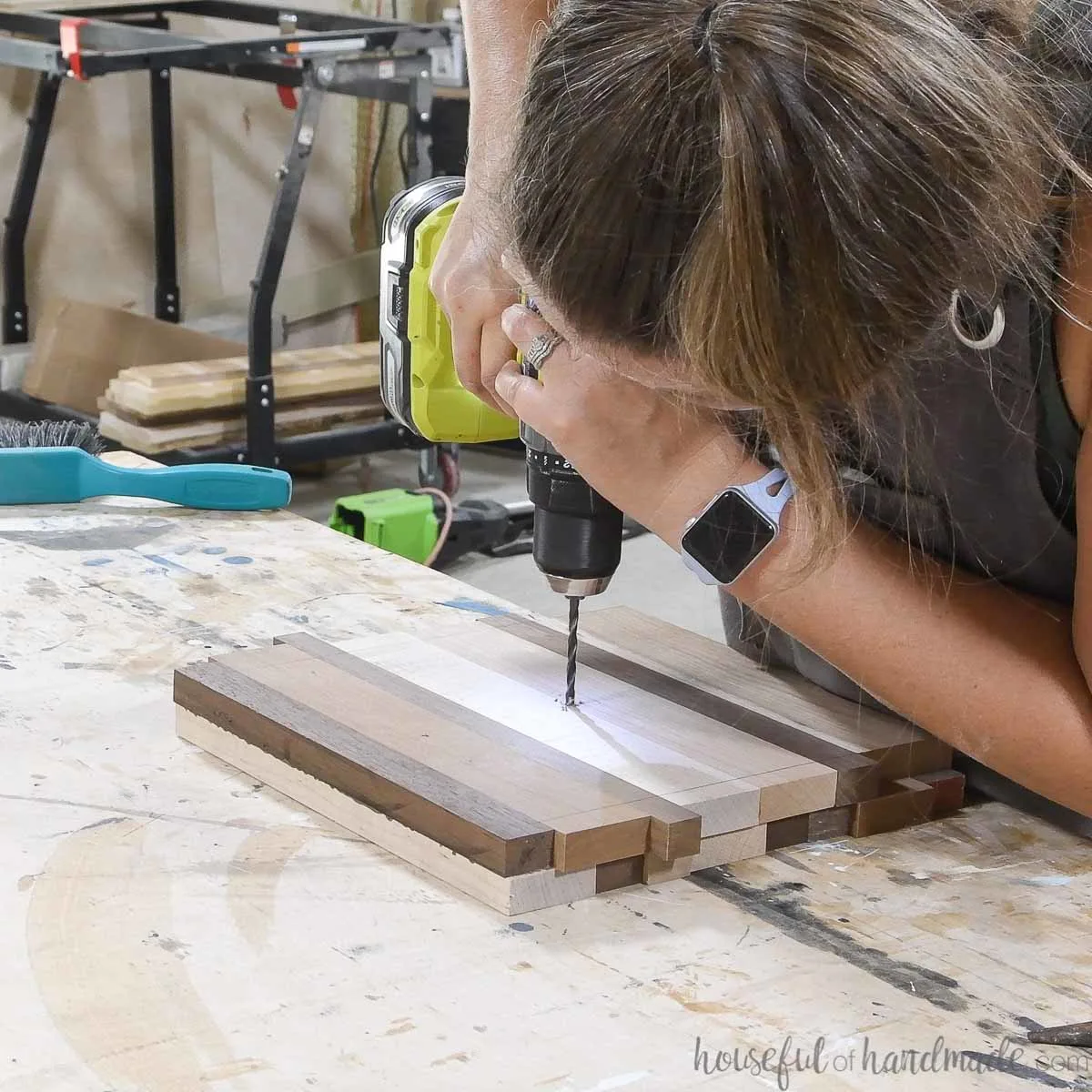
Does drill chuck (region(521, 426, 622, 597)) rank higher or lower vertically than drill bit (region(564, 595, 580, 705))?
higher

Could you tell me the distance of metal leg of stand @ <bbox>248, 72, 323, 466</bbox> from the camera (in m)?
3.31

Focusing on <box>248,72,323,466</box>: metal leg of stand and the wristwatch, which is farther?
<box>248,72,323,466</box>: metal leg of stand

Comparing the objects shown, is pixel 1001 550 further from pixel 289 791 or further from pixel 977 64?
pixel 289 791

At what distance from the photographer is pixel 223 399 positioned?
11.0ft

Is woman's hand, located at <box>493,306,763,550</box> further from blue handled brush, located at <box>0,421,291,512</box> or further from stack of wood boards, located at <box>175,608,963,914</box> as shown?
blue handled brush, located at <box>0,421,291,512</box>

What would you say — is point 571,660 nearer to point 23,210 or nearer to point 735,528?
point 735,528

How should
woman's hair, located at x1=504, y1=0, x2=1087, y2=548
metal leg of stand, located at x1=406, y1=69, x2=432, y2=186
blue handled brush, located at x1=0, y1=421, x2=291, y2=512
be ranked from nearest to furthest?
woman's hair, located at x1=504, y1=0, x2=1087, y2=548, blue handled brush, located at x1=0, y1=421, x2=291, y2=512, metal leg of stand, located at x1=406, y1=69, x2=432, y2=186

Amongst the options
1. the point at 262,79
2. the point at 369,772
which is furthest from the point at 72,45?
the point at 369,772

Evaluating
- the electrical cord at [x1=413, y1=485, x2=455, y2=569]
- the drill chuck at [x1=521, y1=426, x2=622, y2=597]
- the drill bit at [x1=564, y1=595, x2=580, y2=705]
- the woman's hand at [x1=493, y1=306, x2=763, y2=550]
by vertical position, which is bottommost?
the electrical cord at [x1=413, y1=485, x2=455, y2=569]

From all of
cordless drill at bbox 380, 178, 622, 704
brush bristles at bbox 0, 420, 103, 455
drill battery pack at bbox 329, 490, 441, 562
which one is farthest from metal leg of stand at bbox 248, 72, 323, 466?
cordless drill at bbox 380, 178, 622, 704

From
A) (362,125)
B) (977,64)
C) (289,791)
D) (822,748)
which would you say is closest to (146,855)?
(289,791)

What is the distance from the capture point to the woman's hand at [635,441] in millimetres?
1019

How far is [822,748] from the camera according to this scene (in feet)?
3.55

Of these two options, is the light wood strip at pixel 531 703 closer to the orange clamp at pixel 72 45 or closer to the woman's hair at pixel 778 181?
the woman's hair at pixel 778 181
